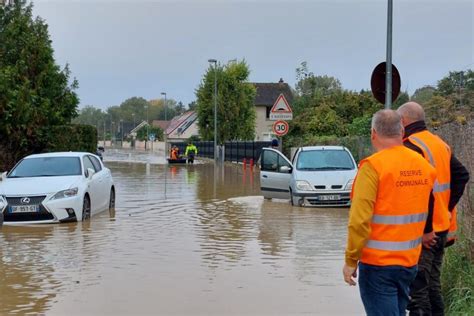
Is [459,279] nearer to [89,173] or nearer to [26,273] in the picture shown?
[26,273]

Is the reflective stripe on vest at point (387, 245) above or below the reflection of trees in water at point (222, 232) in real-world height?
above

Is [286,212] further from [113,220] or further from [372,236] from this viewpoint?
[372,236]

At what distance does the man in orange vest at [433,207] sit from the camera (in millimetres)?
5309

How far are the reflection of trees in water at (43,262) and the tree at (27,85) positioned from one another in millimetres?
11857

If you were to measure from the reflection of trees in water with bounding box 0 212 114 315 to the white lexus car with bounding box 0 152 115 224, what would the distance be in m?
0.24

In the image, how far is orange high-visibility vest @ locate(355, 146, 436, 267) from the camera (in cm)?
444

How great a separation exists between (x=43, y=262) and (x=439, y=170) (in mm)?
5854

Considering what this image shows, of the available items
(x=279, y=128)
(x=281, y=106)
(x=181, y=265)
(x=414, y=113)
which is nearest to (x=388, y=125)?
(x=414, y=113)

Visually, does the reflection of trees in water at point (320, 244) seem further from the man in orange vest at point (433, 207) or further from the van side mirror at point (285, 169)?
the man in orange vest at point (433, 207)

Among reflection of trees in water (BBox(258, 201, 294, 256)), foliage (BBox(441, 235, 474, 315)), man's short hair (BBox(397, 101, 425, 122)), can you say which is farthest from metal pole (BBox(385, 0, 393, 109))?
man's short hair (BBox(397, 101, 425, 122))

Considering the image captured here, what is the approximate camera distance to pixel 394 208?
447cm

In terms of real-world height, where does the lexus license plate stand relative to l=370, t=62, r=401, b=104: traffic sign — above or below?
below

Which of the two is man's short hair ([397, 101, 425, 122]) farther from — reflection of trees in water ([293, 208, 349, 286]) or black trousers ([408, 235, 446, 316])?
reflection of trees in water ([293, 208, 349, 286])

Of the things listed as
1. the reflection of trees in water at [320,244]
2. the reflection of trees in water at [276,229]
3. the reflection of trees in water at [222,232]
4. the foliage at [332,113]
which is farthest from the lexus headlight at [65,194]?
the foliage at [332,113]
